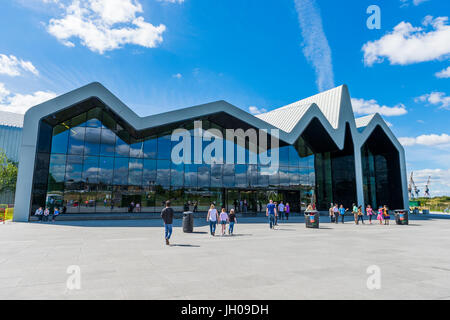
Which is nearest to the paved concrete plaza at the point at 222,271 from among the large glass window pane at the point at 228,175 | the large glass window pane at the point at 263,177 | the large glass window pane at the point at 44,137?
the large glass window pane at the point at 44,137

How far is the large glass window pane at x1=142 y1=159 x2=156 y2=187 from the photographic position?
23656mm

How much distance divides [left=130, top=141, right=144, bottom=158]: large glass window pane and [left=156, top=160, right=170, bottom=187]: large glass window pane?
1748 millimetres

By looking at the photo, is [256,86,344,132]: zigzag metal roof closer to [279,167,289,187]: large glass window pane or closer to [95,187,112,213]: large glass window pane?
[279,167,289,187]: large glass window pane

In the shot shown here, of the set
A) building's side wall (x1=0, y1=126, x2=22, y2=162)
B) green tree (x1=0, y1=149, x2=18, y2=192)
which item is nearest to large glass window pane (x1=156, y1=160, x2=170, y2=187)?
green tree (x1=0, y1=149, x2=18, y2=192)

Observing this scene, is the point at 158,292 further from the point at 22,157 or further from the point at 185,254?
the point at 22,157

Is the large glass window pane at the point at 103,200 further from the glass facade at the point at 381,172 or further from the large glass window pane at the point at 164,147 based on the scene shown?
the glass facade at the point at 381,172

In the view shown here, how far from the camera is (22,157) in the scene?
58.1 ft

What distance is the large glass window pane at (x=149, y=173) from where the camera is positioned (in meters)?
23.7

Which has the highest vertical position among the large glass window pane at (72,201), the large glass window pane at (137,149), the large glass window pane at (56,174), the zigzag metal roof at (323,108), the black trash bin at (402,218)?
the zigzag metal roof at (323,108)

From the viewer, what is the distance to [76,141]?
72.6 ft

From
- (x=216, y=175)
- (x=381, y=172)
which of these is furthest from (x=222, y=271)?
(x=381, y=172)

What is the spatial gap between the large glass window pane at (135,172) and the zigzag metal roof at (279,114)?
13.6 ft

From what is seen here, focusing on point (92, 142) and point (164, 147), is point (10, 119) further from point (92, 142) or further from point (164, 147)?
point (164, 147)

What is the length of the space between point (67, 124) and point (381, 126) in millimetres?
32815
